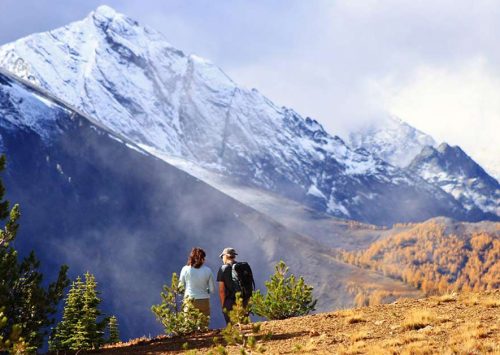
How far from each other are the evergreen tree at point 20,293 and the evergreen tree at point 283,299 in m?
6.50

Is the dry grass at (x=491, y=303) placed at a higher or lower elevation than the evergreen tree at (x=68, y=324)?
lower

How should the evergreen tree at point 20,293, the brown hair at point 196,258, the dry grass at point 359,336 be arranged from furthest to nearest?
the brown hair at point 196,258, the evergreen tree at point 20,293, the dry grass at point 359,336

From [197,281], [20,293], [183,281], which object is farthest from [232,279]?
[20,293]

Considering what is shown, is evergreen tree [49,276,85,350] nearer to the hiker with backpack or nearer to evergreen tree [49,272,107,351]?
evergreen tree [49,272,107,351]

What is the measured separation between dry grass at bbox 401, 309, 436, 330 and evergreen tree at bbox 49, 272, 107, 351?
7505 mm

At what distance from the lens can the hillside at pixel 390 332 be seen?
1123 centimetres

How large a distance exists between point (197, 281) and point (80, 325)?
3.16 m

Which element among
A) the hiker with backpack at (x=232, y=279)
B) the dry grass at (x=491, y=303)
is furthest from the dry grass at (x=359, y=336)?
the dry grass at (x=491, y=303)

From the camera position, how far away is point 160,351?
559 inches

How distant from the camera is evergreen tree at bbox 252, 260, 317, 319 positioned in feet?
63.1

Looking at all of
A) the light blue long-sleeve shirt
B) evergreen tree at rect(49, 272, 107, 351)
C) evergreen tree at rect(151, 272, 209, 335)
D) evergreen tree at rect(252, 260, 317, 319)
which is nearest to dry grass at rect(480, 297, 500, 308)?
evergreen tree at rect(252, 260, 317, 319)

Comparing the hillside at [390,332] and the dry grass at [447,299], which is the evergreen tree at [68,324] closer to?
the hillside at [390,332]

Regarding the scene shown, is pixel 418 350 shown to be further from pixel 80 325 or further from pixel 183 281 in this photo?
pixel 80 325

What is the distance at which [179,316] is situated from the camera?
16125mm
